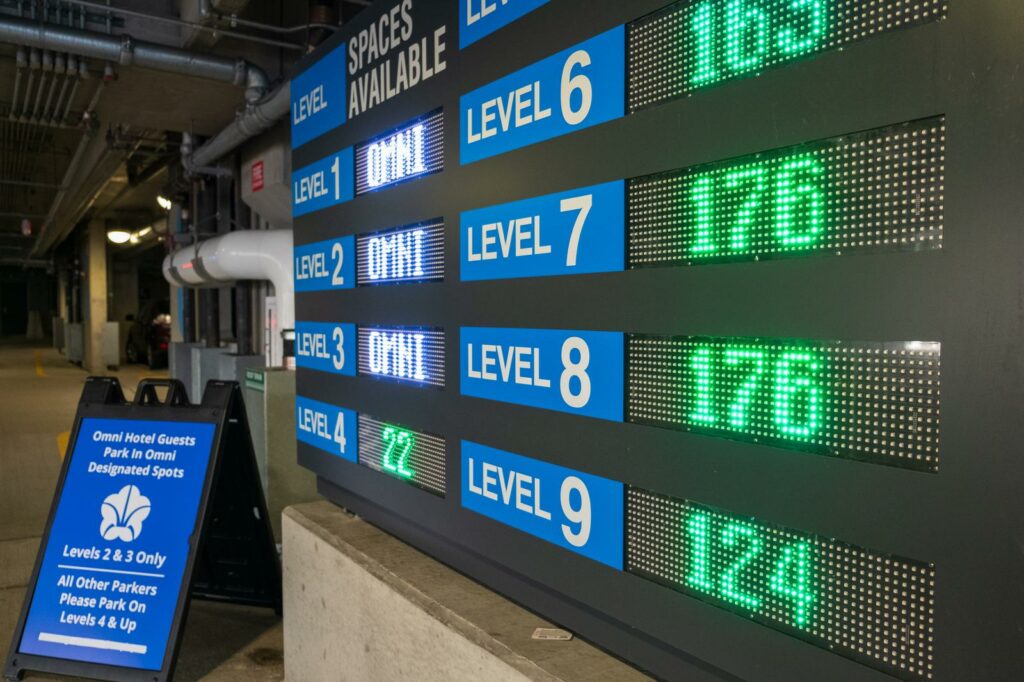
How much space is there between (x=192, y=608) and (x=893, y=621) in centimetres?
446

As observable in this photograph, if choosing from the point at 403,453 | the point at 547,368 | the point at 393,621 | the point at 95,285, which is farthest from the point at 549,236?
the point at 95,285

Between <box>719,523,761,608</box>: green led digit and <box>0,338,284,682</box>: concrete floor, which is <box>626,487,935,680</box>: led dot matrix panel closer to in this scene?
<box>719,523,761,608</box>: green led digit

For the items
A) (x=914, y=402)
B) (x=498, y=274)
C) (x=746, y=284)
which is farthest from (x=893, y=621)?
(x=498, y=274)

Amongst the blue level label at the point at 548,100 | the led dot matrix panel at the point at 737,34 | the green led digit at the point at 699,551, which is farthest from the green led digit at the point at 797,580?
the blue level label at the point at 548,100

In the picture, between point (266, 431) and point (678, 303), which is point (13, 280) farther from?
point (678, 303)

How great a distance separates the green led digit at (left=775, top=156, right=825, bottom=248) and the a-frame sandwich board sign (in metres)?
3.25

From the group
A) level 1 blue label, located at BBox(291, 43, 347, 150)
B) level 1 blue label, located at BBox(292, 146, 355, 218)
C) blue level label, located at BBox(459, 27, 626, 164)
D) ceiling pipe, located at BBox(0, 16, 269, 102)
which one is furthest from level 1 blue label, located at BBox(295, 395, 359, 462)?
ceiling pipe, located at BBox(0, 16, 269, 102)

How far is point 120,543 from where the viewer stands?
12.6 feet

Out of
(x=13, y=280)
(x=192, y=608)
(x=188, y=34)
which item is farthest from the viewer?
(x=13, y=280)

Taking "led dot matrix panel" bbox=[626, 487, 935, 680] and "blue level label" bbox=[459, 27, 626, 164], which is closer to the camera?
"led dot matrix panel" bbox=[626, 487, 935, 680]

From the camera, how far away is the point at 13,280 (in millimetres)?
45406

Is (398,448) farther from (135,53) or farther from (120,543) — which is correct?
(135,53)

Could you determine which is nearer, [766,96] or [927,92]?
[927,92]

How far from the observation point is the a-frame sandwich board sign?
3.65 metres
